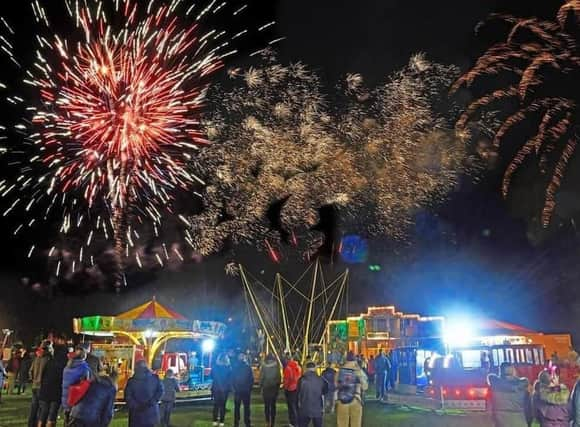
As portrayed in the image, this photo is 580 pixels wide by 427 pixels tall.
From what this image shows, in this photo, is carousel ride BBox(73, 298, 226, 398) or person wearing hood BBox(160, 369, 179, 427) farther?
carousel ride BBox(73, 298, 226, 398)

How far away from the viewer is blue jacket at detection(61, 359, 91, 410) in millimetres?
9029

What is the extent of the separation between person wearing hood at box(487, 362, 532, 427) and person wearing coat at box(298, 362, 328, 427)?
300 centimetres

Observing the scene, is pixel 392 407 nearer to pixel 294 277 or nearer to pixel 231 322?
pixel 294 277

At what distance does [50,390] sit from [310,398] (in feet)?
15.1

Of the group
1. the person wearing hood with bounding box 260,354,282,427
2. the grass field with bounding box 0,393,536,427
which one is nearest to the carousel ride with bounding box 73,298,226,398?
the grass field with bounding box 0,393,536,427

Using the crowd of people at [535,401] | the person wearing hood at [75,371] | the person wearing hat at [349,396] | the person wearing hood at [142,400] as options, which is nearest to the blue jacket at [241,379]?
the person wearing hat at [349,396]

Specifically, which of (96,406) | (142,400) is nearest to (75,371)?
(142,400)

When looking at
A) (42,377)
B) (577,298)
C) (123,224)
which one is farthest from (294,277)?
(42,377)

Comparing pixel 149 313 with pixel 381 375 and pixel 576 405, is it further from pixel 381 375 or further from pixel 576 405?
pixel 576 405

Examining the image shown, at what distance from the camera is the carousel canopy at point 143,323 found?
21000 millimetres

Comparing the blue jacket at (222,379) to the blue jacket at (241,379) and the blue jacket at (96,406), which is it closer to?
the blue jacket at (241,379)

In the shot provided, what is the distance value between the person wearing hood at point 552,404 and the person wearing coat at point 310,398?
3.64m

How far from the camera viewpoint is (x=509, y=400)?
35.2 ft

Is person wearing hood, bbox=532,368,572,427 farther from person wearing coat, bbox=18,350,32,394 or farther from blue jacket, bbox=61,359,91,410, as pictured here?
Result: person wearing coat, bbox=18,350,32,394
